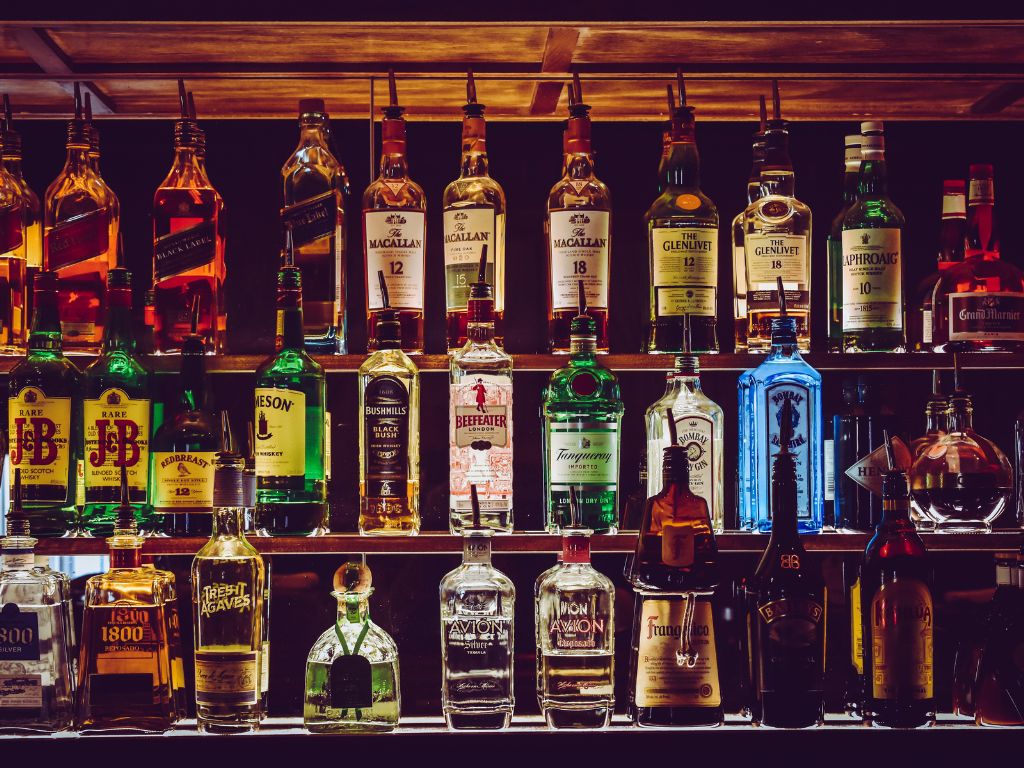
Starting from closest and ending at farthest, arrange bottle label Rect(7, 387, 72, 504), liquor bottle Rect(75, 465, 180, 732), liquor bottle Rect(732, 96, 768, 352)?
liquor bottle Rect(75, 465, 180, 732)
bottle label Rect(7, 387, 72, 504)
liquor bottle Rect(732, 96, 768, 352)

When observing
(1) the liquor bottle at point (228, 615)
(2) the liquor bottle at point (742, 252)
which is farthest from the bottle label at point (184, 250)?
(2) the liquor bottle at point (742, 252)

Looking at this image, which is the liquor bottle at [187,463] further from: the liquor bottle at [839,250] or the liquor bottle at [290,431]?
the liquor bottle at [839,250]

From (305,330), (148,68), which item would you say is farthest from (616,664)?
(148,68)

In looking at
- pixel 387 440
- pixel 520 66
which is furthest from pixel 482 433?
pixel 520 66

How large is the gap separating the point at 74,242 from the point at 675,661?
122cm

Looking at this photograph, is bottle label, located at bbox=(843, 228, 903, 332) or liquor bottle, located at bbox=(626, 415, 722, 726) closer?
liquor bottle, located at bbox=(626, 415, 722, 726)

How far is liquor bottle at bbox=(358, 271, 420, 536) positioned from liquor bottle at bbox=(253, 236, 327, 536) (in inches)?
3.0

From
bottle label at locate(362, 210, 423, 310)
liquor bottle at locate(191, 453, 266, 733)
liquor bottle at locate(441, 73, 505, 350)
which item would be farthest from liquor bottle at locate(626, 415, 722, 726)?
liquor bottle at locate(191, 453, 266, 733)

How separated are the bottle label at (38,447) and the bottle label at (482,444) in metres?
0.65

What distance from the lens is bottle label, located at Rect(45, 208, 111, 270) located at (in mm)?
1874

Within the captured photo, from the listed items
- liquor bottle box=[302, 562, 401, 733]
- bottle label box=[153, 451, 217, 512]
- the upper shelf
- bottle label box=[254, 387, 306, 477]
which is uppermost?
the upper shelf

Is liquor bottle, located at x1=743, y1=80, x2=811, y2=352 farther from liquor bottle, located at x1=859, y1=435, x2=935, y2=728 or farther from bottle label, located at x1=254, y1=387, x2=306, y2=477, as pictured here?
bottle label, located at x1=254, y1=387, x2=306, y2=477

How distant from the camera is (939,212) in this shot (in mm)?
2174

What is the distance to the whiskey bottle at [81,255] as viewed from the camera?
188cm
